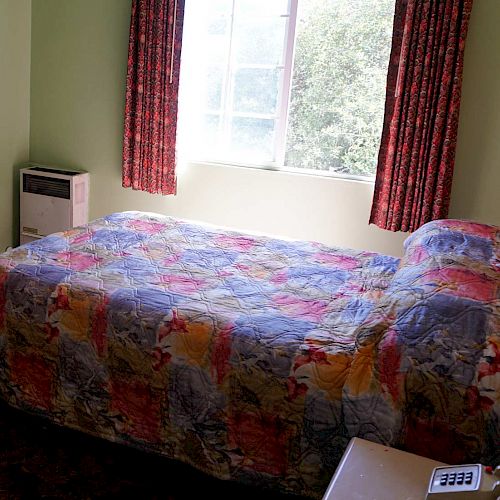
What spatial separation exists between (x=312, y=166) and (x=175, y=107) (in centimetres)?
97

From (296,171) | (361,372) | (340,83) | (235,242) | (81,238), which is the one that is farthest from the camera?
(296,171)

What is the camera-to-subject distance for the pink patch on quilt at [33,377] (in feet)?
6.75

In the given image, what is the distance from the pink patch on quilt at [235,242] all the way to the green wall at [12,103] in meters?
2.04

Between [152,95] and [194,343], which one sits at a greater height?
[152,95]

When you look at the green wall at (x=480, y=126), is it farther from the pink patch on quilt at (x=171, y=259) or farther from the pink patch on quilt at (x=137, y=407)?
the pink patch on quilt at (x=137, y=407)

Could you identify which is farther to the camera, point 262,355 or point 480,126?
point 480,126

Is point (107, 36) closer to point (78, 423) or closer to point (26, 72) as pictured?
point (26, 72)

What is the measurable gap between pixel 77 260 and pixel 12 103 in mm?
2203

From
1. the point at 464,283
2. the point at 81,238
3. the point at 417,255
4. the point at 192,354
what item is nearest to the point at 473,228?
the point at 417,255

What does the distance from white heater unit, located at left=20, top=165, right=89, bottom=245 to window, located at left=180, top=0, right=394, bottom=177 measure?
0.83 metres

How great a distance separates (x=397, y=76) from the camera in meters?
3.29

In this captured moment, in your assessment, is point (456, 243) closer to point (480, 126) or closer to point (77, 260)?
point (480, 126)

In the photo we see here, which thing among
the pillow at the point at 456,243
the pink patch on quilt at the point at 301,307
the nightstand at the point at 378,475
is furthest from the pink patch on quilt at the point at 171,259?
the nightstand at the point at 378,475

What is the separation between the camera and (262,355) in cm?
175
